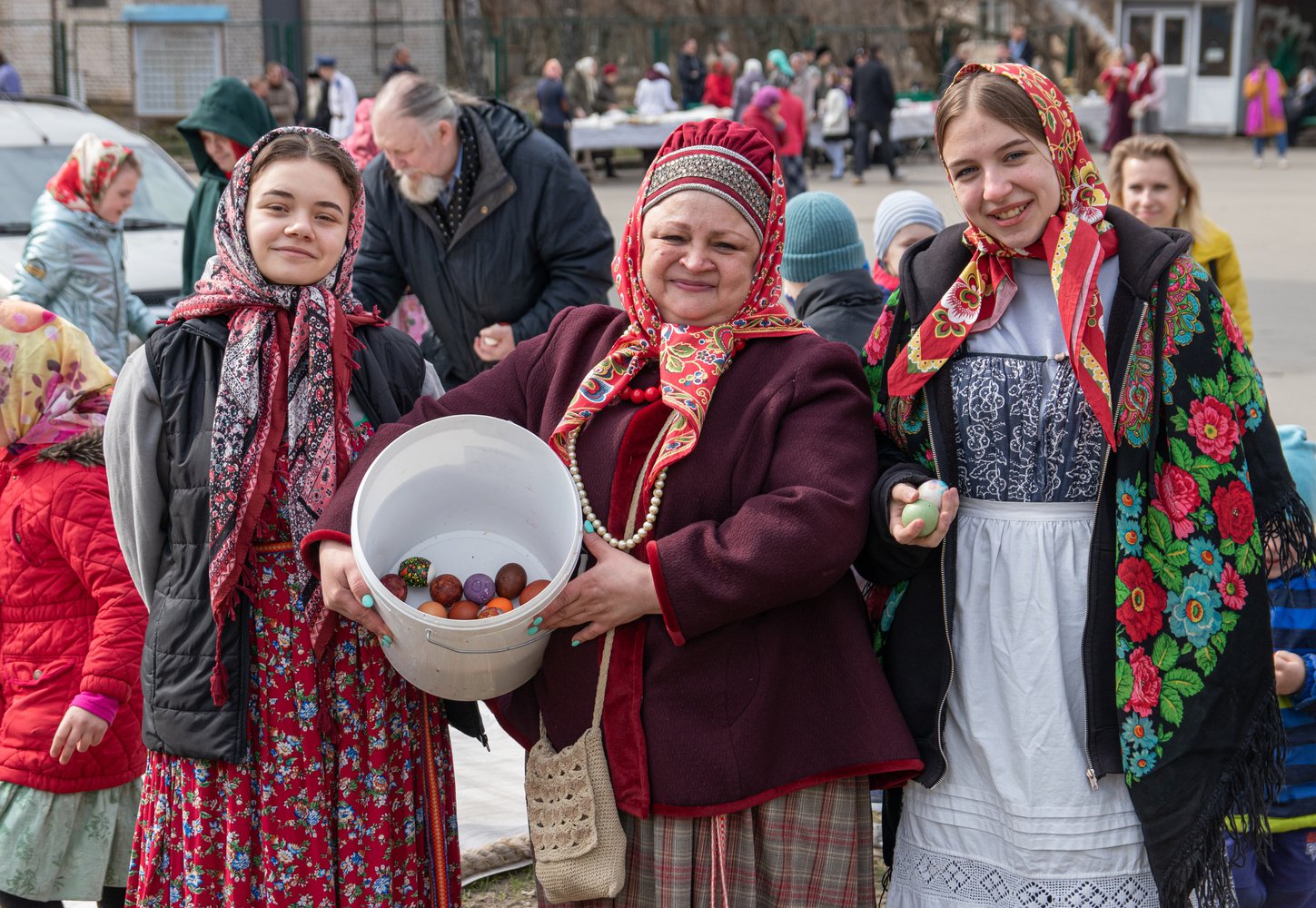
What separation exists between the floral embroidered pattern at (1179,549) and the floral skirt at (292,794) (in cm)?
130

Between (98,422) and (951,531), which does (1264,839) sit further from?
(98,422)

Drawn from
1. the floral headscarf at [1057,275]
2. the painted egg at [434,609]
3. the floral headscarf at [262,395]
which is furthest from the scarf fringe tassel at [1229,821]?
the floral headscarf at [262,395]

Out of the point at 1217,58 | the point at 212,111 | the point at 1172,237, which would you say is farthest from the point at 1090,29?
the point at 1172,237

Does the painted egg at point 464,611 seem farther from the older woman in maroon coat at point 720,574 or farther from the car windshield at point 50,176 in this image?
the car windshield at point 50,176

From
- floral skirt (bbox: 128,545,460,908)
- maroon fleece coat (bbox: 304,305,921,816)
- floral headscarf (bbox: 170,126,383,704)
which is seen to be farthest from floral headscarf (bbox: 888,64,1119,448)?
floral skirt (bbox: 128,545,460,908)

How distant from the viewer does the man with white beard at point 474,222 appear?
4.36 metres

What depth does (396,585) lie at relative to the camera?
7.48ft

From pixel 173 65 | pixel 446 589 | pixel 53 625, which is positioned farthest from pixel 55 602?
pixel 173 65

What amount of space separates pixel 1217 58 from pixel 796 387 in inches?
1098

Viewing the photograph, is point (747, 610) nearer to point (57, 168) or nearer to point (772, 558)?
point (772, 558)

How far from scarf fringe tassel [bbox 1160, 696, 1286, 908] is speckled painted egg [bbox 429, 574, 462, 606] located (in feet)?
3.98

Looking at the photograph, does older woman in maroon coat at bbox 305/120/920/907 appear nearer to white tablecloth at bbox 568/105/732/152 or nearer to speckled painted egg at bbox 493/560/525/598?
speckled painted egg at bbox 493/560/525/598

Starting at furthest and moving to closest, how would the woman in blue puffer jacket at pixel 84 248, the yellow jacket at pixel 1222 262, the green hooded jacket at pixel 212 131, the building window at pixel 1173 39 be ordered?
1. the building window at pixel 1173 39
2. the green hooded jacket at pixel 212 131
3. the woman in blue puffer jacket at pixel 84 248
4. the yellow jacket at pixel 1222 262

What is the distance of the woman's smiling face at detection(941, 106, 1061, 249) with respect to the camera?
223 cm
